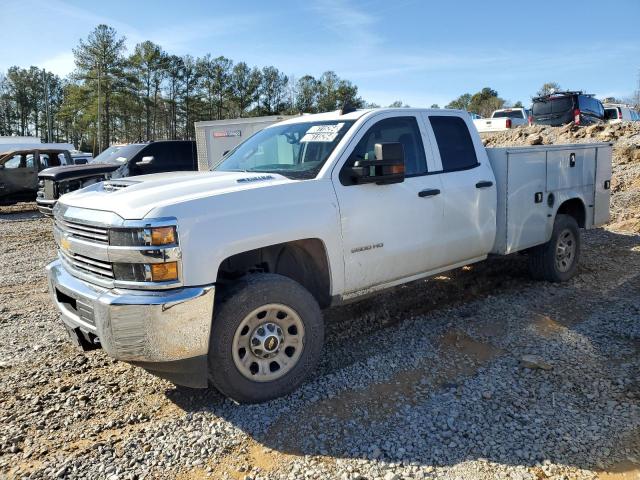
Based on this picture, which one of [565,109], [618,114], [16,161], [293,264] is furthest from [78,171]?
[618,114]

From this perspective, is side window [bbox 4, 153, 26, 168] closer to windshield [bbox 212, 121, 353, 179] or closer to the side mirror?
windshield [bbox 212, 121, 353, 179]

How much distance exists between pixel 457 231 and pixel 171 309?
9.28 feet

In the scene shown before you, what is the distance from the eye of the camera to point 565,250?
6.32 meters

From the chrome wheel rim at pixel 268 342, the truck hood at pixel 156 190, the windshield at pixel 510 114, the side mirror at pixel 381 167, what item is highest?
the windshield at pixel 510 114

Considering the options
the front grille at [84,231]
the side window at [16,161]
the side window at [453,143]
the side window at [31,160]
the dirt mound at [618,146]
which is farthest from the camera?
the side window at [31,160]

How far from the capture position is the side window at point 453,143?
4828mm

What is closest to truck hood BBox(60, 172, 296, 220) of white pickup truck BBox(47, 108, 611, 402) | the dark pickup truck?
white pickup truck BBox(47, 108, 611, 402)

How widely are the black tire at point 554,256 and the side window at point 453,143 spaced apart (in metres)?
1.73

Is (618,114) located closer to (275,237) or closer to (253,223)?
(275,237)

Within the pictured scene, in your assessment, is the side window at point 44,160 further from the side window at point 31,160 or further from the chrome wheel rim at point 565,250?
the chrome wheel rim at point 565,250

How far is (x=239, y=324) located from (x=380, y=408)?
110 centimetres

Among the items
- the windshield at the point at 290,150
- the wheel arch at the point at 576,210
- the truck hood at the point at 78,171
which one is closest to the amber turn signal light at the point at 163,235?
the windshield at the point at 290,150

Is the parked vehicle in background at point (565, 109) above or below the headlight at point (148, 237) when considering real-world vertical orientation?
above

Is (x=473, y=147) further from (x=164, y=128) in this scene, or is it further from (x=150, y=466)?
(x=164, y=128)
